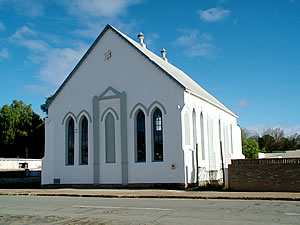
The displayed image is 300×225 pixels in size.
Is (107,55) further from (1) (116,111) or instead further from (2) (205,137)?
(2) (205,137)

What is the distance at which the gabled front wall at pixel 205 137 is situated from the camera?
72.9 feet

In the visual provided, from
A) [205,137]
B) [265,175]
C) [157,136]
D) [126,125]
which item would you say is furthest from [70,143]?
[265,175]

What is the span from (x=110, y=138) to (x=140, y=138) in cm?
230

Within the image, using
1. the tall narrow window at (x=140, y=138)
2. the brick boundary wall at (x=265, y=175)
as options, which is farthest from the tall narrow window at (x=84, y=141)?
the brick boundary wall at (x=265, y=175)

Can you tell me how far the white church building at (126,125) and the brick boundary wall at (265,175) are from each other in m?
1.07

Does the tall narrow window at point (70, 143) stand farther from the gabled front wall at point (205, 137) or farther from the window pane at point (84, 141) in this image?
the gabled front wall at point (205, 137)

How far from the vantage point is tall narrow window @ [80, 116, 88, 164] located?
25.7 meters

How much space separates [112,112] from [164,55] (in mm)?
11595

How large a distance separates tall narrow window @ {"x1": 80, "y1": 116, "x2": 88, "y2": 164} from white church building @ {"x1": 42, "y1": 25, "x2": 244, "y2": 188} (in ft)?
0.23

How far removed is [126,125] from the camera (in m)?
23.9

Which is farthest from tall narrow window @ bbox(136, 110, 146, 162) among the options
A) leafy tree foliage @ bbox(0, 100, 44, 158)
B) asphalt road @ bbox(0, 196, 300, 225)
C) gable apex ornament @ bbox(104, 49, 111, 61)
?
leafy tree foliage @ bbox(0, 100, 44, 158)

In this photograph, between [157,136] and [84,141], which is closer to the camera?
[157,136]

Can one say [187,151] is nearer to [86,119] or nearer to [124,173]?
[124,173]

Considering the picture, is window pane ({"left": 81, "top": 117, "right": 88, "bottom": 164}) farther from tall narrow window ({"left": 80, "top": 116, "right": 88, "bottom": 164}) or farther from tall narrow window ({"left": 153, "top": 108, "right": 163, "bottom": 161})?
tall narrow window ({"left": 153, "top": 108, "right": 163, "bottom": 161})
